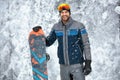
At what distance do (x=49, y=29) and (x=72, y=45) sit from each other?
281 cm

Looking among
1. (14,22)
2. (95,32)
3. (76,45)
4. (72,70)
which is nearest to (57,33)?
(76,45)

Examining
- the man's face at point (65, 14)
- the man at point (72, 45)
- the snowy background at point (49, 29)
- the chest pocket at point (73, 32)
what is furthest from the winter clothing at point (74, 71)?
the snowy background at point (49, 29)

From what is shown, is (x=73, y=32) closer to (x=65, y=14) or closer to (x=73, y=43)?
(x=73, y=43)

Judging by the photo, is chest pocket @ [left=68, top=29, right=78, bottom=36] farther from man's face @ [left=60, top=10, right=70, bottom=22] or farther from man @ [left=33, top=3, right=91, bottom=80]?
man's face @ [left=60, top=10, right=70, bottom=22]

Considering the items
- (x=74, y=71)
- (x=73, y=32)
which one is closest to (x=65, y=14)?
(x=73, y=32)

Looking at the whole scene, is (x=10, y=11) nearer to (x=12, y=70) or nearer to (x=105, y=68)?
(x=12, y=70)

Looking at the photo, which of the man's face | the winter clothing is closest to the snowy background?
the winter clothing

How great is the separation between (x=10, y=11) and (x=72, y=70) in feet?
11.5

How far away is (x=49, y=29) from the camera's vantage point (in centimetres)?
747

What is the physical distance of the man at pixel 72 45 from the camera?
4688 millimetres

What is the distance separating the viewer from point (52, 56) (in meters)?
7.44

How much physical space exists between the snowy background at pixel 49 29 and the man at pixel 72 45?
244 centimetres

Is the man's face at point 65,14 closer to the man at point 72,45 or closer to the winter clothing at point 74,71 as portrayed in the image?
the man at point 72,45

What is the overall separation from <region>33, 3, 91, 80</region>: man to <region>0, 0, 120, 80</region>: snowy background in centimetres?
244
